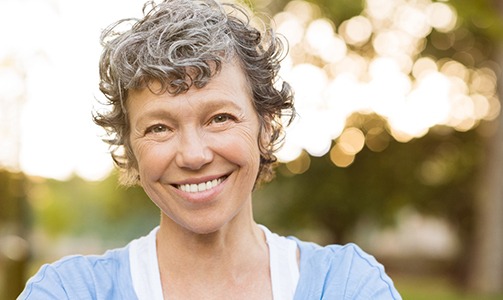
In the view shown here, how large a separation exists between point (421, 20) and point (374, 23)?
1.20 metres

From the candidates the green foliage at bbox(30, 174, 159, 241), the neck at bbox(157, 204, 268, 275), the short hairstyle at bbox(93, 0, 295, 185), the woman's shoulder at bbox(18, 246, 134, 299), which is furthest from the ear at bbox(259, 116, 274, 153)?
the green foliage at bbox(30, 174, 159, 241)

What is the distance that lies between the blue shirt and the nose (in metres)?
0.43

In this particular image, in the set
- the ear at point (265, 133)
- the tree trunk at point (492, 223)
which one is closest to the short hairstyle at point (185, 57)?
the ear at point (265, 133)

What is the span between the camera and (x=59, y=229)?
88.3ft

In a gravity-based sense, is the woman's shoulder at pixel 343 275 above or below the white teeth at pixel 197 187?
below

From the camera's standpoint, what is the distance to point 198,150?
86.9 inches

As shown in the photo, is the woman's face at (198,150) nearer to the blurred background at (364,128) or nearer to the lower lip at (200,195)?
the lower lip at (200,195)

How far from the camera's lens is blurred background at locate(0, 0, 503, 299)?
11.3m

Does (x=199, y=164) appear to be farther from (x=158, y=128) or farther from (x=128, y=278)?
(x=128, y=278)

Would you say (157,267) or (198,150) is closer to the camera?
(198,150)

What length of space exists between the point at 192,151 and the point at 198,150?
17 millimetres

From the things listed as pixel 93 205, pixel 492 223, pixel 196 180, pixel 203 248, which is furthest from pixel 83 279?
pixel 93 205

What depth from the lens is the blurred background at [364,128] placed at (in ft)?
37.1

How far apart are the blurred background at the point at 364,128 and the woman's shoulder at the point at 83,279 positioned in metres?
6.39
